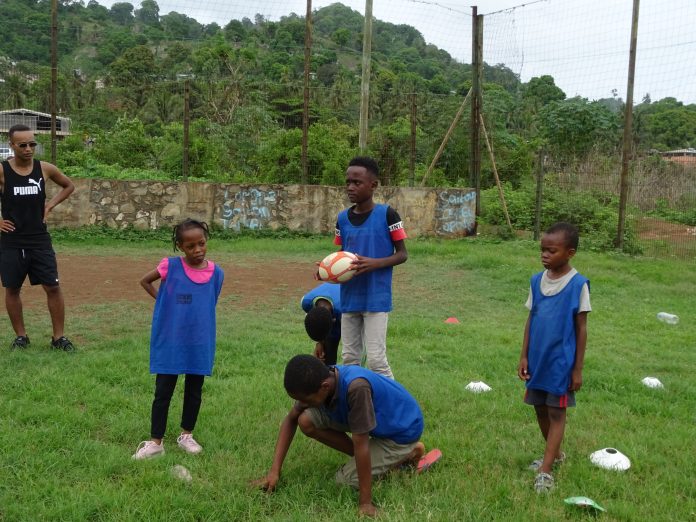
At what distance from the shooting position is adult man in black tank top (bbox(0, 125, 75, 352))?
5828 mm

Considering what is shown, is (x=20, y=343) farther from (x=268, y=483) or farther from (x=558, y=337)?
(x=558, y=337)

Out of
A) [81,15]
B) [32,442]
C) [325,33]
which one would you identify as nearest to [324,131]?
[32,442]

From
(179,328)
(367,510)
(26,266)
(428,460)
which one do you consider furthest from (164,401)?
(26,266)

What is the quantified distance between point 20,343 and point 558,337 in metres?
4.47

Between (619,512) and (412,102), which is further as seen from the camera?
(412,102)

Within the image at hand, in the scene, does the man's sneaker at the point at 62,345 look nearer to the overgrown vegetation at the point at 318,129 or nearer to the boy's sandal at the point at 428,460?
the boy's sandal at the point at 428,460

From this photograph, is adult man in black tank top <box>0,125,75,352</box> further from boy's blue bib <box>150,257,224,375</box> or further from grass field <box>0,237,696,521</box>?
boy's blue bib <box>150,257,224,375</box>

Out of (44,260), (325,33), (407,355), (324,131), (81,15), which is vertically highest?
(325,33)

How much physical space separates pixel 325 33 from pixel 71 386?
46.9m

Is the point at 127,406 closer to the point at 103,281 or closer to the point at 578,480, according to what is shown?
the point at 578,480

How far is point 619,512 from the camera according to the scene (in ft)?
10.5

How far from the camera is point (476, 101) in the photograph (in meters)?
15.1

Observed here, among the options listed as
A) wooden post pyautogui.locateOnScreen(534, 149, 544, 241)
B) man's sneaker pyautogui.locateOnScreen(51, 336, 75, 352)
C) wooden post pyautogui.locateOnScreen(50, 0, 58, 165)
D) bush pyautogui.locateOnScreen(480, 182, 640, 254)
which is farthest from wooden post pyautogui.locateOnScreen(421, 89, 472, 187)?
man's sneaker pyautogui.locateOnScreen(51, 336, 75, 352)

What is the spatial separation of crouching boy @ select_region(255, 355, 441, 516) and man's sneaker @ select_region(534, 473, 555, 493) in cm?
53
